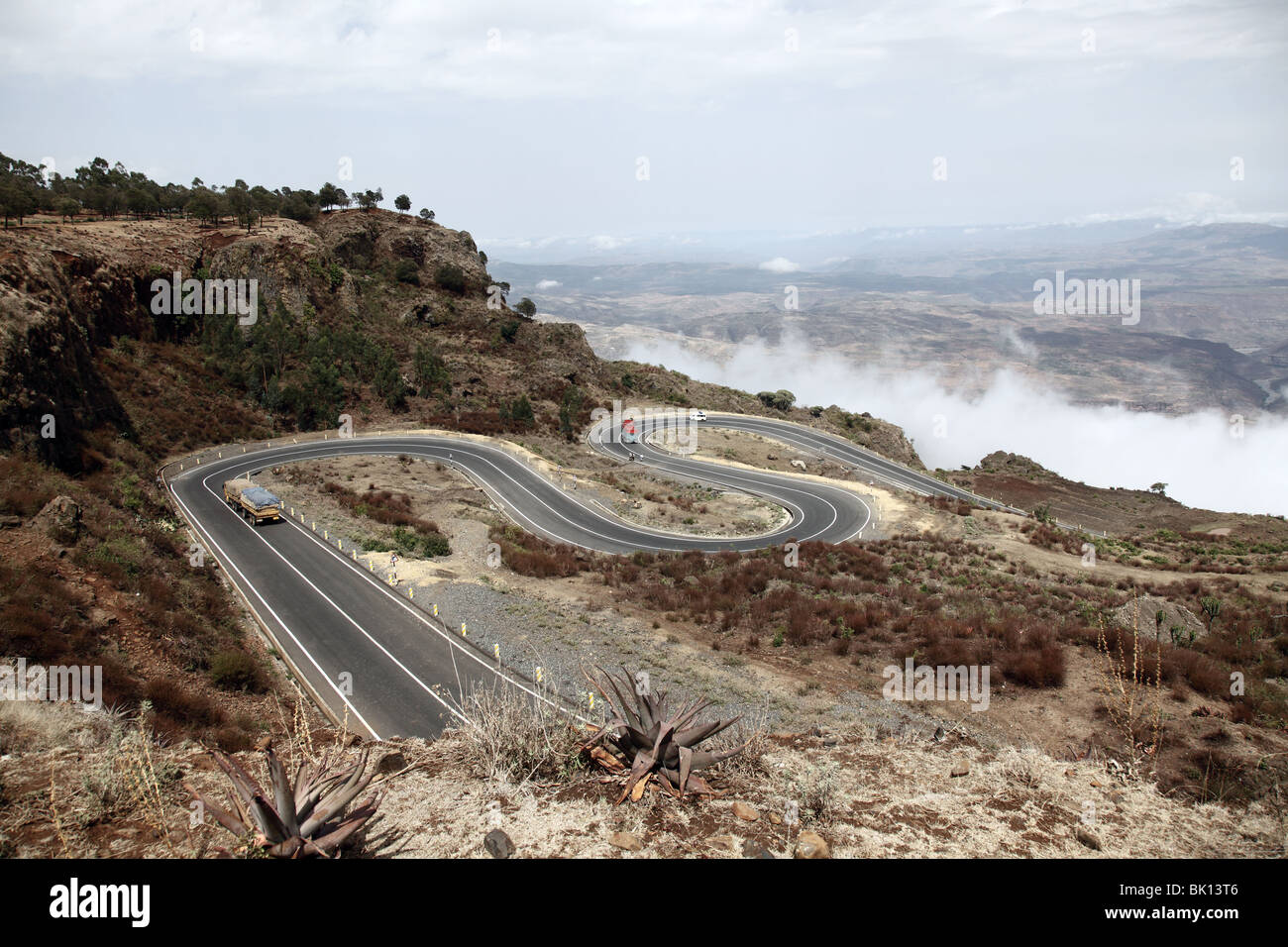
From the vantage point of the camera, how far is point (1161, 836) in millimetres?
6469

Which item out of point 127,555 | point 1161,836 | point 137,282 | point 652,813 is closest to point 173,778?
point 652,813

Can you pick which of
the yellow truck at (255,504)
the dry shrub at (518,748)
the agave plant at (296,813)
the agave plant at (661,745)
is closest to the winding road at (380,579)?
the dry shrub at (518,748)

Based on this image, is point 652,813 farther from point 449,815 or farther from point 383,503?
point 383,503

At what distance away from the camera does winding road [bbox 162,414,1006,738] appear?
17203 millimetres

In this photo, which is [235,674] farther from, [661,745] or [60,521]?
[661,745]

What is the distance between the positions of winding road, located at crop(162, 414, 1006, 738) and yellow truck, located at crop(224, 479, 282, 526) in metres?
0.55

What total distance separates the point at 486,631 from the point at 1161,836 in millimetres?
17388

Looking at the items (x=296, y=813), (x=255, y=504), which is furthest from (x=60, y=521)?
(x=296, y=813)

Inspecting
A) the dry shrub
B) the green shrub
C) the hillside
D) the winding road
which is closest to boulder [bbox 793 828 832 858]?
the hillside

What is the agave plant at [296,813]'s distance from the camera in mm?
4660

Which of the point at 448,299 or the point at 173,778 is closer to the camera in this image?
the point at 173,778

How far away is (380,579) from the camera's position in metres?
25.1

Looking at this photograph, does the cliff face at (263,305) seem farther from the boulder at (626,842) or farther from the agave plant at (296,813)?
the boulder at (626,842)
